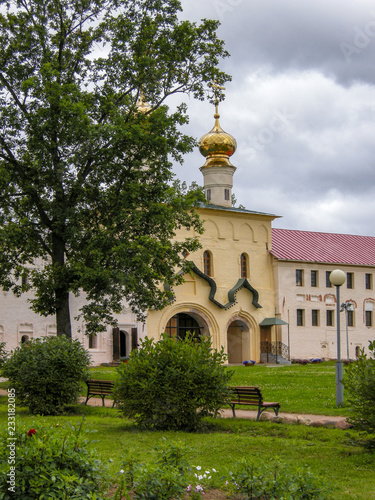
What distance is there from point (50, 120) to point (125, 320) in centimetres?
1796

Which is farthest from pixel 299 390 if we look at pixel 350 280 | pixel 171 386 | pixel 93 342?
pixel 350 280

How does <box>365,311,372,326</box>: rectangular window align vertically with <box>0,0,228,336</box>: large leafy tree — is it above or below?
below

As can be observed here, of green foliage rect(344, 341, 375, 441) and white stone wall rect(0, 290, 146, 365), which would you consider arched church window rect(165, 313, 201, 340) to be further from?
green foliage rect(344, 341, 375, 441)

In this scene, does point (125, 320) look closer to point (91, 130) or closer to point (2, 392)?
point (2, 392)

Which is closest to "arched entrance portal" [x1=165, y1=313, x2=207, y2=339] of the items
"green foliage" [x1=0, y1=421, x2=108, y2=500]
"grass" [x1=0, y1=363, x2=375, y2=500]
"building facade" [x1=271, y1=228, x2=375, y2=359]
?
"building facade" [x1=271, y1=228, x2=375, y2=359]

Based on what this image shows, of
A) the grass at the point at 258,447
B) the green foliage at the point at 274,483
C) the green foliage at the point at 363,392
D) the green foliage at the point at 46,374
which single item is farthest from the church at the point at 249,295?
the green foliage at the point at 274,483

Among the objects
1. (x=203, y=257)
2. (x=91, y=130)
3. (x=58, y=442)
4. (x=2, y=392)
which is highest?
(x=91, y=130)

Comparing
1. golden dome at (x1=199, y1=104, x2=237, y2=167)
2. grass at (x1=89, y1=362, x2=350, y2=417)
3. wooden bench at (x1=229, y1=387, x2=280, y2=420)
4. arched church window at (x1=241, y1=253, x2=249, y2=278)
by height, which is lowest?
grass at (x1=89, y1=362, x2=350, y2=417)

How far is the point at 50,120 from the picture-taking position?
19.6 m

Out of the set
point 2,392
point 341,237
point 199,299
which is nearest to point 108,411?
point 2,392

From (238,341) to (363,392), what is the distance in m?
30.1

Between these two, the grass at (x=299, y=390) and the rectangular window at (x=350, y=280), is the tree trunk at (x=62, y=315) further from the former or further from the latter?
the rectangular window at (x=350, y=280)

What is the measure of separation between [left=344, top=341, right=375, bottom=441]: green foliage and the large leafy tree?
1130 centimetres

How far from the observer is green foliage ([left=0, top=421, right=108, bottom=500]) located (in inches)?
212
